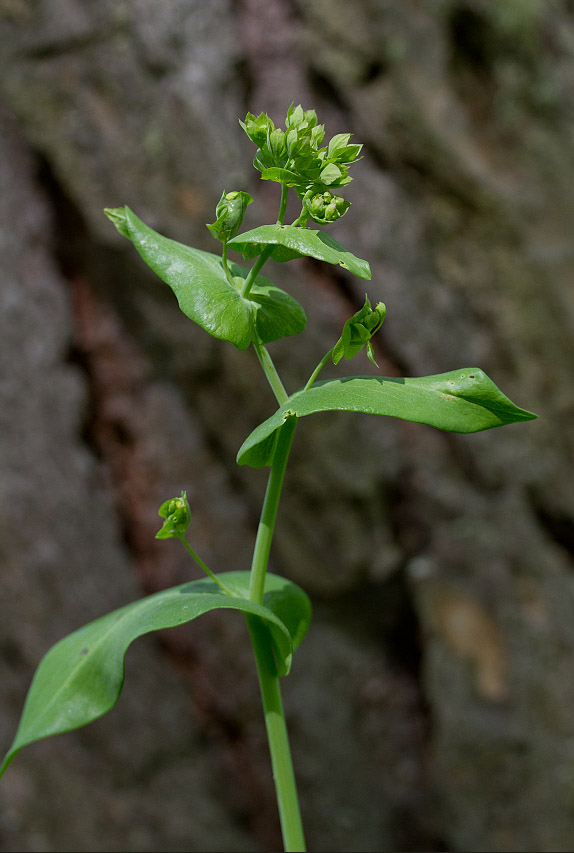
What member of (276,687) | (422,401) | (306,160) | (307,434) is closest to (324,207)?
(306,160)

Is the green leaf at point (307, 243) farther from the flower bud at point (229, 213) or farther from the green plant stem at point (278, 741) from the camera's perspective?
the green plant stem at point (278, 741)

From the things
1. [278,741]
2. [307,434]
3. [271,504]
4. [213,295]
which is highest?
[213,295]

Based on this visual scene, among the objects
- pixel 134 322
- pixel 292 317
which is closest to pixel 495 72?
pixel 134 322

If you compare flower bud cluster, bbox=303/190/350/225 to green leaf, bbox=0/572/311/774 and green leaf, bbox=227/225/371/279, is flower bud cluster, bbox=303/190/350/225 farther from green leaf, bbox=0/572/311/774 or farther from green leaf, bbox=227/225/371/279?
green leaf, bbox=0/572/311/774

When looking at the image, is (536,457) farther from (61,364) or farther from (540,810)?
(61,364)

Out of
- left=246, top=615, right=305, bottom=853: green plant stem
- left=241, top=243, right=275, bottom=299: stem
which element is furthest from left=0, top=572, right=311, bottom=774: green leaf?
left=241, top=243, right=275, bottom=299: stem

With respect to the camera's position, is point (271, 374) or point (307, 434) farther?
point (307, 434)

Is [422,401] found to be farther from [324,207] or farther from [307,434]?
[307,434]
